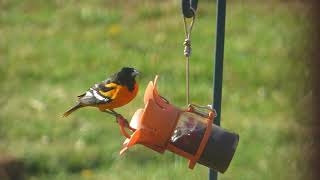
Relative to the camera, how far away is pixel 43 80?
6262mm

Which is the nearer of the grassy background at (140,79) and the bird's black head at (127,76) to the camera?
the bird's black head at (127,76)

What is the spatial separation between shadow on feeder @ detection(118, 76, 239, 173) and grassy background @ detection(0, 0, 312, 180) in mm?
1561

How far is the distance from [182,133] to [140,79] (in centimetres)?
296

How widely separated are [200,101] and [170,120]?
8.66 feet

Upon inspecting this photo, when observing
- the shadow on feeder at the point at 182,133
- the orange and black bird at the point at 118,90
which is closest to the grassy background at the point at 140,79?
the orange and black bird at the point at 118,90

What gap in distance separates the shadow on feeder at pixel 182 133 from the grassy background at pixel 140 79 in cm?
156

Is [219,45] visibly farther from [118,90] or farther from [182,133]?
[118,90]

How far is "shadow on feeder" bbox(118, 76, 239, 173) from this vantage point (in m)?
3.01

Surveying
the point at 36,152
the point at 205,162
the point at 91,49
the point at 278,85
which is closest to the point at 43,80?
the point at 91,49

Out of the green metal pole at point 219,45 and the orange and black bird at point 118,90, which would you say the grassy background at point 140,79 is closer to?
the orange and black bird at point 118,90

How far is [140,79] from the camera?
6098mm

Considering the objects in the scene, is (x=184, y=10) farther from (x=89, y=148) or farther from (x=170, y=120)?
(x=89, y=148)

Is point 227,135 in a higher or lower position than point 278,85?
higher

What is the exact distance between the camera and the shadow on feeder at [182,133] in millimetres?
3010
